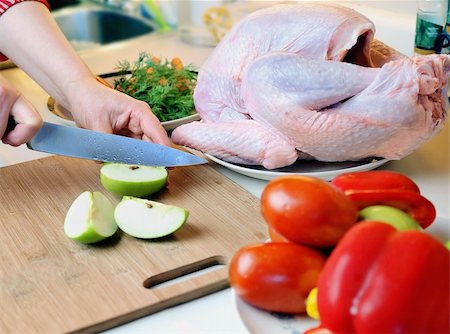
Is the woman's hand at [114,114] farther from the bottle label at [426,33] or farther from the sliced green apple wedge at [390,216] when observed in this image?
the bottle label at [426,33]

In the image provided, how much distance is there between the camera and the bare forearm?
1.35 metres

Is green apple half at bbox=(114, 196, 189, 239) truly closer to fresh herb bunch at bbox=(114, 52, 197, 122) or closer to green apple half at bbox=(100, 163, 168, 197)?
green apple half at bbox=(100, 163, 168, 197)

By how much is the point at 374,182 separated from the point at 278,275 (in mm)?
165

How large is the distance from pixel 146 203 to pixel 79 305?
0.71ft

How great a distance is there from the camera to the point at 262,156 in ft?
3.76

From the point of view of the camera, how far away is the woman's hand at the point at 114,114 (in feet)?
4.10

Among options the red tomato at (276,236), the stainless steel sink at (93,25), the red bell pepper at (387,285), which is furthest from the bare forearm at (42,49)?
the stainless steel sink at (93,25)

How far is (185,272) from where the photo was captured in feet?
3.10

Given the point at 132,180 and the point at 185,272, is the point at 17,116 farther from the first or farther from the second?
the point at 185,272

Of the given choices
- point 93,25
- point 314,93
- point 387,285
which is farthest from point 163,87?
point 93,25

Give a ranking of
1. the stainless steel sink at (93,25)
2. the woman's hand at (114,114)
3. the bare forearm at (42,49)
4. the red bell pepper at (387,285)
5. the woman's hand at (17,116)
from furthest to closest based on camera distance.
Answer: the stainless steel sink at (93,25)
the bare forearm at (42,49)
the woman's hand at (114,114)
the woman's hand at (17,116)
the red bell pepper at (387,285)

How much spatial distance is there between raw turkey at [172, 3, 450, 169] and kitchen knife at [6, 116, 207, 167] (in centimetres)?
9

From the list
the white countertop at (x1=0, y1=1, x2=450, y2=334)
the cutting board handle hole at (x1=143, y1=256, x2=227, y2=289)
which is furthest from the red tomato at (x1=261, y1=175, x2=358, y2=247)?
the cutting board handle hole at (x1=143, y1=256, x2=227, y2=289)

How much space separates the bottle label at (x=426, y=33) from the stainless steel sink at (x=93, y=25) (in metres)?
1.50
